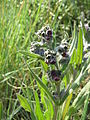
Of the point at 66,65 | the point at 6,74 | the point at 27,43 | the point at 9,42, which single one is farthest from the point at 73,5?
the point at 66,65

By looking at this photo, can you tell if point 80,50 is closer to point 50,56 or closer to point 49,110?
point 50,56

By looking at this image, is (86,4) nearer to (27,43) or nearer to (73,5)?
(73,5)

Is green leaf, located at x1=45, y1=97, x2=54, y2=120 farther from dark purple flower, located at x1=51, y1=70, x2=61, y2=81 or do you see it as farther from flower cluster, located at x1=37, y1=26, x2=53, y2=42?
flower cluster, located at x1=37, y1=26, x2=53, y2=42

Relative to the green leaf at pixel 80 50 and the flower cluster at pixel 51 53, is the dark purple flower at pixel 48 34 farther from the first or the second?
the green leaf at pixel 80 50

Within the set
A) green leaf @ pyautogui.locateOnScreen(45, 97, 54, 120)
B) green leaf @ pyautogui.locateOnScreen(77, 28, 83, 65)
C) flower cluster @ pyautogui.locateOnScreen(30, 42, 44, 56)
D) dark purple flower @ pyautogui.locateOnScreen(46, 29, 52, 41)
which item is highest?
dark purple flower @ pyautogui.locateOnScreen(46, 29, 52, 41)

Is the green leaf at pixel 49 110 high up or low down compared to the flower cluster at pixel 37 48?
down

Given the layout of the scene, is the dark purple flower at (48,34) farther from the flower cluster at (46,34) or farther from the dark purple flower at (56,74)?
the dark purple flower at (56,74)

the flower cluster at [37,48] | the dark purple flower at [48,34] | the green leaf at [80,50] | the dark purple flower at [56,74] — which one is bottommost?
the dark purple flower at [56,74]

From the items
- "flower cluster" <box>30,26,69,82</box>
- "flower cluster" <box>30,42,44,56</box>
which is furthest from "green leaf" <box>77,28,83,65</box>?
"flower cluster" <box>30,42,44,56</box>

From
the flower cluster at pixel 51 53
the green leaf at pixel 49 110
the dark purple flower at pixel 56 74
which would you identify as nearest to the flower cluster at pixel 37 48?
the flower cluster at pixel 51 53

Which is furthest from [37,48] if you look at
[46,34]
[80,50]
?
[80,50]

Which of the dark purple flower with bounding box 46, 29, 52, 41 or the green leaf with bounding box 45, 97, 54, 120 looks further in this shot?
the green leaf with bounding box 45, 97, 54, 120

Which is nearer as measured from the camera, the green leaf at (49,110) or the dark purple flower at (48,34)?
the dark purple flower at (48,34)
